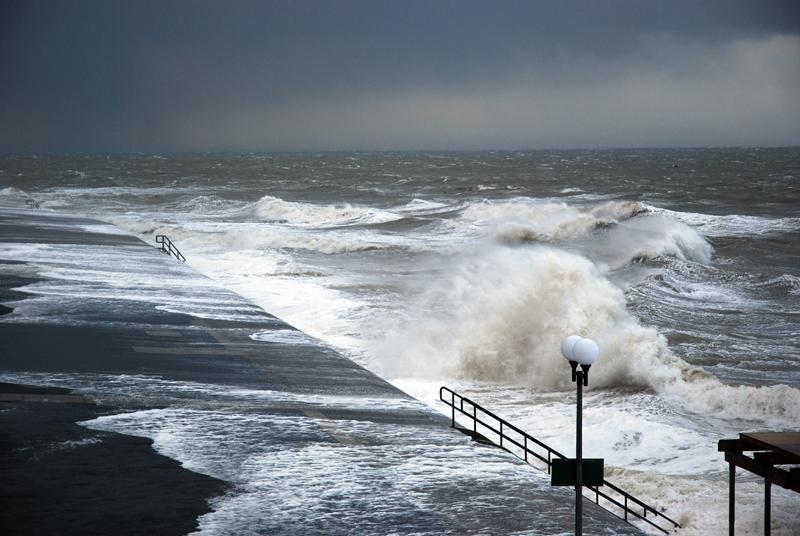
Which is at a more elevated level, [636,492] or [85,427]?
[85,427]

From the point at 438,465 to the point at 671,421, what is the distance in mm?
6670

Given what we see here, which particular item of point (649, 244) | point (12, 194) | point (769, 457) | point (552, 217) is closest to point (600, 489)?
point (769, 457)

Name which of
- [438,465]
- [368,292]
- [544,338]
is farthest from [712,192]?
[438,465]

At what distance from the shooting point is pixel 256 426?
14.9 metres

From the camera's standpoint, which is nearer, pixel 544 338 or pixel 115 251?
pixel 544 338

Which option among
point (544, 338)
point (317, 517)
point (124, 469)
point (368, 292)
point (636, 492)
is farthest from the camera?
point (368, 292)

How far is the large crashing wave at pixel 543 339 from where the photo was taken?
19828 millimetres

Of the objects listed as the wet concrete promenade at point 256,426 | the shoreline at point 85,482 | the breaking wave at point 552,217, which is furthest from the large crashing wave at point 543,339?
the breaking wave at point 552,217

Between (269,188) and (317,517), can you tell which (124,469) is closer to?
(317,517)

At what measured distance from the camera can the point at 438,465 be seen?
1334 cm

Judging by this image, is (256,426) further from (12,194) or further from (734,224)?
(12,194)

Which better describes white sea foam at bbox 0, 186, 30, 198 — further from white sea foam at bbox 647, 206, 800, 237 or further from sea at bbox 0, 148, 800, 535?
white sea foam at bbox 647, 206, 800, 237

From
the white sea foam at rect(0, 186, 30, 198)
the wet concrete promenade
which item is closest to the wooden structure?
the wet concrete promenade

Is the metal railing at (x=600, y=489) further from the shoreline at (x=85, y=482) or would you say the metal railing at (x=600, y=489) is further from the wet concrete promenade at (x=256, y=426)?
the shoreline at (x=85, y=482)
